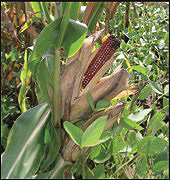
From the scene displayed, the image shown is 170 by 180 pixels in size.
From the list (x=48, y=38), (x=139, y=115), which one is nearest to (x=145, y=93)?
(x=139, y=115)

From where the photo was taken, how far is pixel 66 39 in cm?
66

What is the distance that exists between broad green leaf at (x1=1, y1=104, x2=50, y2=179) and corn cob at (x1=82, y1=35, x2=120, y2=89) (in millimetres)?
135

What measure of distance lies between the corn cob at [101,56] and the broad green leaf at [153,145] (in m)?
0.21

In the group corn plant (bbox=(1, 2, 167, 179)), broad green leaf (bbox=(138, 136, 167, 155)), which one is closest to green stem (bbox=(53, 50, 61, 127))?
corn plant (bbox=(1, 2, 167, 179))

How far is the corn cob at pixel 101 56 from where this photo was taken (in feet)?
2.35

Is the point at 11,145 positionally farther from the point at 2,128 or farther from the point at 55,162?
the point at 2,128

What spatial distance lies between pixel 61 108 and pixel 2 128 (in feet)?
1.11

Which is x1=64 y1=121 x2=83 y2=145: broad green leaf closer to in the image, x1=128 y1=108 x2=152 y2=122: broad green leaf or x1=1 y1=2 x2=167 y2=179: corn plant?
x1=1 y1=2 x2=167 y2=179: corn plant

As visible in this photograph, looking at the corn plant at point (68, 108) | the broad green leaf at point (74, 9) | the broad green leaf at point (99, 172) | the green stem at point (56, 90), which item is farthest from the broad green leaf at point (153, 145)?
the broad green leaf at point (74, 9)

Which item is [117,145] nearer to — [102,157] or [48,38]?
[102,157]

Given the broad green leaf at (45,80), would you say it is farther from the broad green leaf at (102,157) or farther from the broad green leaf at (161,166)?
the broad green leaf at (161,166)

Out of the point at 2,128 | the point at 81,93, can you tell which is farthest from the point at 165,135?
the point at 2,128

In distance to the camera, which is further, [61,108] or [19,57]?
[19,57]

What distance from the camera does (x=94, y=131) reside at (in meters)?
0.57
